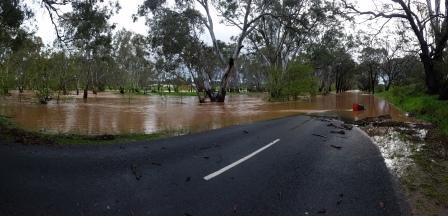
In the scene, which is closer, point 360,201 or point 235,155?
point 360,201

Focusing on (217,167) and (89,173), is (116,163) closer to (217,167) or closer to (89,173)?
(89,173)

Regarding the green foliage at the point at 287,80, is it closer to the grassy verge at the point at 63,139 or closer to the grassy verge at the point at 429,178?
the grassy verge at the point at 429,178

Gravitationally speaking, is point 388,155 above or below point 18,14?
below

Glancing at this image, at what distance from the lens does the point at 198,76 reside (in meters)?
47.6

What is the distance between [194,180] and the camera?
24.3ft

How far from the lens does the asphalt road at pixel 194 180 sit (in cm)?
583

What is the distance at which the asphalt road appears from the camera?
5.83m

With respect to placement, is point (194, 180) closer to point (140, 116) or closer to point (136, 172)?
point (136, 172)

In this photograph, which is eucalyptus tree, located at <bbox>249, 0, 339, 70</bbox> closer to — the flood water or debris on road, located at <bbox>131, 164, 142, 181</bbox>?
the flood water

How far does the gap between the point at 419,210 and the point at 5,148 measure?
966 centimetres

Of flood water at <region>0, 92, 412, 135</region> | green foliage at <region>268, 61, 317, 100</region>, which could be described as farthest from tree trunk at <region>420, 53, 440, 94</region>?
green foliage at <region>268, 61, 317, 100</region>

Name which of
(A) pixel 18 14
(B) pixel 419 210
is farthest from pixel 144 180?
(A) pixel 18 14

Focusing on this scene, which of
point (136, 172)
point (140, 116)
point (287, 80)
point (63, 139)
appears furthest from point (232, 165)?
point (287, 80)

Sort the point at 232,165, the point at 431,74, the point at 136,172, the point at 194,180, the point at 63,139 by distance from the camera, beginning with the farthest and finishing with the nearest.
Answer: the point at 431,74
the point at 63,139
the point at 232,165
the point at 136,172
the point at 194,180
